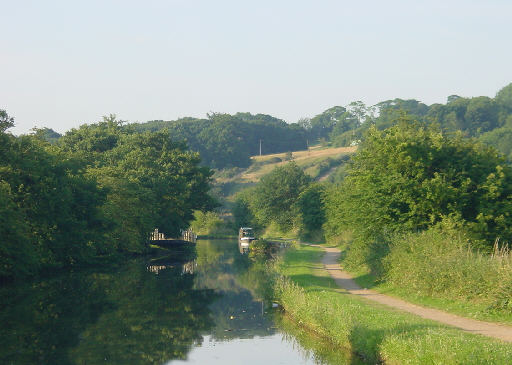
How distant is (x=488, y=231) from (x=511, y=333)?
16.6m

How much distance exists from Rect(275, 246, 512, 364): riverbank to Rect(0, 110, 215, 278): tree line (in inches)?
691

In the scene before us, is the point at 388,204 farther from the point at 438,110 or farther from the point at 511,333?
the point at 438,110

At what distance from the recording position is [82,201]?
5234 cm

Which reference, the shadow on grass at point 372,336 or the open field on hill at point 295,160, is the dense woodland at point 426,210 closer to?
the shadow on grass at point 372,336

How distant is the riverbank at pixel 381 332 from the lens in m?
16.8

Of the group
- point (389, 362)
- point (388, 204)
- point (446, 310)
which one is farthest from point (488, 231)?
point (389, 362)

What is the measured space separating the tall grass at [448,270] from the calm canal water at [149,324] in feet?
18.9

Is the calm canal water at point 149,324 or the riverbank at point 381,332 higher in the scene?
the riverbank at point 381,332

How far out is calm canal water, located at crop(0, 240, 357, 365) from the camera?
22.4 meters

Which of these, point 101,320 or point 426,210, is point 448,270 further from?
point 101,320

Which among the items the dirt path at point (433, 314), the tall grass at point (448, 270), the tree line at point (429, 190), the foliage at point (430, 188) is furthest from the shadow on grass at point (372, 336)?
the foliage at point (430, 188)

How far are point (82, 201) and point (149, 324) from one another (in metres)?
26.0

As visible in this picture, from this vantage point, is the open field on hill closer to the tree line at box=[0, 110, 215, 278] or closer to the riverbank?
the tree line at box=[0, 110, 215, 278]

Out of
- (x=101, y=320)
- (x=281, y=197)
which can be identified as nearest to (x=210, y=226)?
(x=281, y=197)
